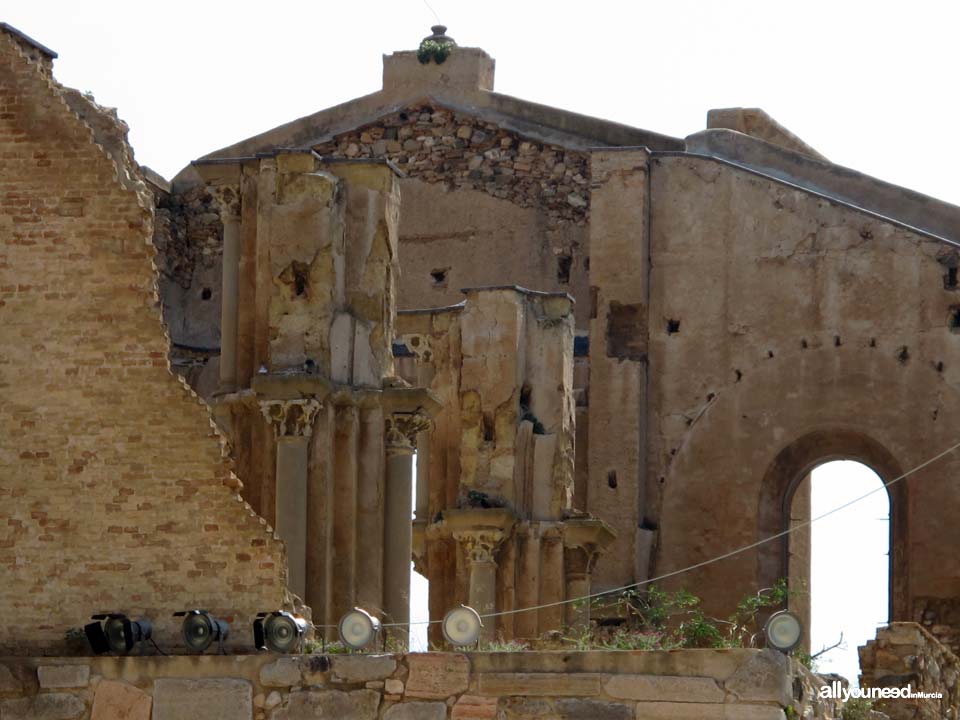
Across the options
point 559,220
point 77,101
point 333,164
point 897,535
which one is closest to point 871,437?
point 897,535

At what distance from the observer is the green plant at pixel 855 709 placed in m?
19.6

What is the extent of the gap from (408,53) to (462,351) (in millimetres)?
10451

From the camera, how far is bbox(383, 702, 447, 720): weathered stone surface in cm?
1670

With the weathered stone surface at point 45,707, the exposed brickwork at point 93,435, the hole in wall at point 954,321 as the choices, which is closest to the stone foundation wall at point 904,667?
the exposed brickwork at point 93,435

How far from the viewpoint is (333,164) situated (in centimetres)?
2422

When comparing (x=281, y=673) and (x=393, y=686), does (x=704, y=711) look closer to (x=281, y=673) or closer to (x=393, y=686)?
(x=393, y=686)

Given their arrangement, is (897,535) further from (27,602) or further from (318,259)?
(27,602)

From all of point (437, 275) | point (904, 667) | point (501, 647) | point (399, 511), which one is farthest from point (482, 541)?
point (501, 647)

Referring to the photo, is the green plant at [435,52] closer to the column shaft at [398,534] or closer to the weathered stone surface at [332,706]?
the column shaft at [398,534]

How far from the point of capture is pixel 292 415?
2325cm

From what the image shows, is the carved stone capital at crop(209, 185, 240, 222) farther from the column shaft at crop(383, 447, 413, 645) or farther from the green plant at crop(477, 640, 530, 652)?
the green plant at crop(477, 640, 530, 652)

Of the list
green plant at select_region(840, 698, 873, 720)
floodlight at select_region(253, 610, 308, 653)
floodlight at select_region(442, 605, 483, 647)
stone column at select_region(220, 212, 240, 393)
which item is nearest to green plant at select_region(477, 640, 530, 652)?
floodlight at select_region(442, 605, 483, 647)

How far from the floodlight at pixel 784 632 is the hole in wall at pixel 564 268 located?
20.6 meters

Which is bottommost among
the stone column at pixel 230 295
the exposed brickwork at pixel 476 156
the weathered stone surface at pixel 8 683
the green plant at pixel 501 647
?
the weathered stone surface at pixel 8 683
